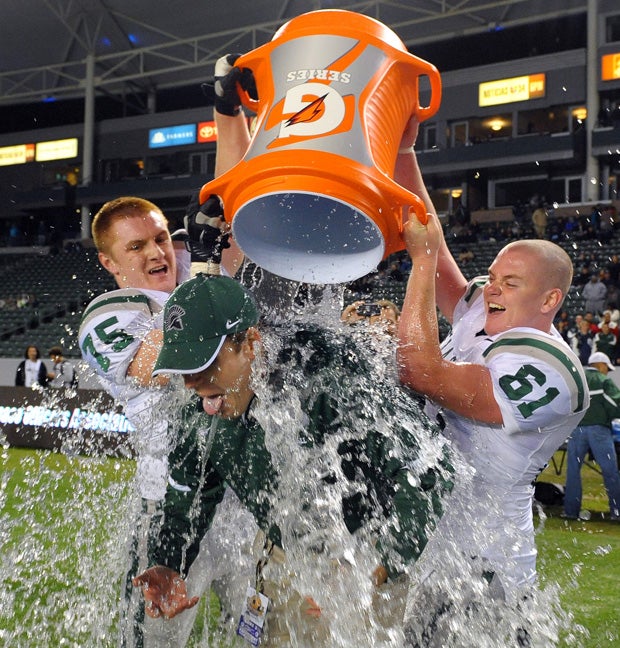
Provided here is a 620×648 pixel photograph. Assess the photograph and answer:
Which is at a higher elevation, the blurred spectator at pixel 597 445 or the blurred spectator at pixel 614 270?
the blurred spectator at pixel 614 270

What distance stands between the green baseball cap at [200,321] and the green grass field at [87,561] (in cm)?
172

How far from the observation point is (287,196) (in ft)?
6.72

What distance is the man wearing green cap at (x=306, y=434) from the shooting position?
85.9 inches

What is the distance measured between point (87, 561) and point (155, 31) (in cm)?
2503

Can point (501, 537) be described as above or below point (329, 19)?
below

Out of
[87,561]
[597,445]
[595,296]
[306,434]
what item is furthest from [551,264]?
[595,296]

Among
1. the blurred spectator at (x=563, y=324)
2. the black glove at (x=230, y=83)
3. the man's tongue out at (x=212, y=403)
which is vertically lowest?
the blurred spectator at (x=563, y=324)

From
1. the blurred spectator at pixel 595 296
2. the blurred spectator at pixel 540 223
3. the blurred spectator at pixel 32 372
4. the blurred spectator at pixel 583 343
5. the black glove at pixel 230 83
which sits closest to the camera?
the black glove at pixel 230 83

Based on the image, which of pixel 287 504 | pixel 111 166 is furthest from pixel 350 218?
pixel 111 166

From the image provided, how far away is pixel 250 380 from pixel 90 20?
28.5 meters

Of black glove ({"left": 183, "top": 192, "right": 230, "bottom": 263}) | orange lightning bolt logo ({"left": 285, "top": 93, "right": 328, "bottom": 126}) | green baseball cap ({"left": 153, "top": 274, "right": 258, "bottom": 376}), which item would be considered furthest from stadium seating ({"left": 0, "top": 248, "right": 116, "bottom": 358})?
orange lightning bolt logo ({"left": 285, "top": 93, "right": 328, "bottom": 126})

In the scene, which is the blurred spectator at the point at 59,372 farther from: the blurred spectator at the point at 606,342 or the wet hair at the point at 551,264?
the wet hair at the point at 551,264

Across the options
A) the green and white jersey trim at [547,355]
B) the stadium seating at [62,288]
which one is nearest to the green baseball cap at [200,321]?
the green and white jersey trim at [547,355]

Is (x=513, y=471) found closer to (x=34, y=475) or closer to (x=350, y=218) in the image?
(x=350, y=218)
